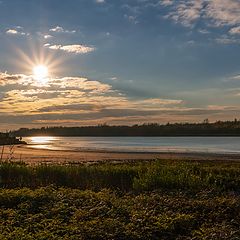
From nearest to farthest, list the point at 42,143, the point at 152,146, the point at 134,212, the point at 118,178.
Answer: the point at 134,212
the point at 118,178
the point at 152,146
the point at 42,143

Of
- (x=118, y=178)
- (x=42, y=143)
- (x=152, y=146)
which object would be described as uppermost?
(x=118, y=178)

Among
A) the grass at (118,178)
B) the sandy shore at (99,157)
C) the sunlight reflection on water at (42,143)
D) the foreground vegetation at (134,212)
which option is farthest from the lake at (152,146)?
the foreground vegetation at (134,212)

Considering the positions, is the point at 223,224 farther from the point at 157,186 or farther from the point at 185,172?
the point at 185,172

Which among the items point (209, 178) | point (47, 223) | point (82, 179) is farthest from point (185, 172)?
point (47, 223)

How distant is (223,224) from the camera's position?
9.78 metres

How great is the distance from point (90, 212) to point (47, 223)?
4.12 ft

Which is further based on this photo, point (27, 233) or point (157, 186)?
point (157, 186)

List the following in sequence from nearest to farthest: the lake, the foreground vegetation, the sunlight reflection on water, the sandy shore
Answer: the foreground vegetation < the sandy shore < the lake < the sunlight reflection on water

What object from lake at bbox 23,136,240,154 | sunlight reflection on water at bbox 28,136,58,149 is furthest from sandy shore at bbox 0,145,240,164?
sunlight reflection on water at bbox 28,136,58,149

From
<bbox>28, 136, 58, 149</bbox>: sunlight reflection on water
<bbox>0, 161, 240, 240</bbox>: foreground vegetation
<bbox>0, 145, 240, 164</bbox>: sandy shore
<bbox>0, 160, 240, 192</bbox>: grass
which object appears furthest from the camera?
<bbox>28, 136, 58, 149</bbox>: sunlight reflection on water

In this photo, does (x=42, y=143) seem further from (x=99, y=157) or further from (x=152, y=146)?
(x=99, y=157)

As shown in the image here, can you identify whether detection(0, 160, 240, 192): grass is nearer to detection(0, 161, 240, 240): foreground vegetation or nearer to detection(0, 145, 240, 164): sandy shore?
detection(0, 161, 240, 240): foreground vegetation

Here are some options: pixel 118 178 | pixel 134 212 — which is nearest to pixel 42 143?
pixel 118 178

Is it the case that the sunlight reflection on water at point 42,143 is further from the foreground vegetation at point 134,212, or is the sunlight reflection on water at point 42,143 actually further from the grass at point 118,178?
the foreground vegetation at point 134,212
